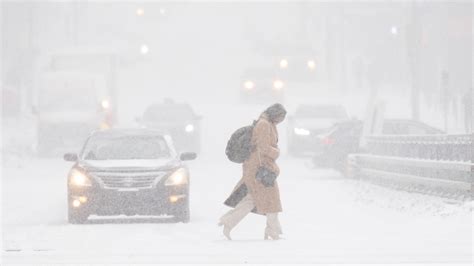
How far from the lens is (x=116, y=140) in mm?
19109

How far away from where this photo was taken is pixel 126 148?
61.9ft

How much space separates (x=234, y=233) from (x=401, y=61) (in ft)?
214

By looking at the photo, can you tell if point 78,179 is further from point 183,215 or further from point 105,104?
point 105,104

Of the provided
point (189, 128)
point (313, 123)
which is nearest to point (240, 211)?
point (313, 123)

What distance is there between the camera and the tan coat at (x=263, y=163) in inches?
548

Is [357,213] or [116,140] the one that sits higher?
[116,140]

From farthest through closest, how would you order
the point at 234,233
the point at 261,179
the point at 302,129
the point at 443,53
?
the point at 443,53, the point at 302,129, the point at 234,233, the point at 261,179

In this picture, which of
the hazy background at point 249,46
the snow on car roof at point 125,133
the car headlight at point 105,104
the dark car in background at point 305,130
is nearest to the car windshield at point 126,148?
the snow on car roof at point 125,133

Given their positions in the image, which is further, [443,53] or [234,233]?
[443,53]

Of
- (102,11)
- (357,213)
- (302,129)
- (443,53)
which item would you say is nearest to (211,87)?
(443,53)

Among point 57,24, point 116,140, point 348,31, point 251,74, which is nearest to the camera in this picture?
point 116,140

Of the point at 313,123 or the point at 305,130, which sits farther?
the point at 313,123

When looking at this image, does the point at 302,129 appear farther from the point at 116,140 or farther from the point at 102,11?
the point at 102,11

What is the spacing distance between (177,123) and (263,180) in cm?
2369
